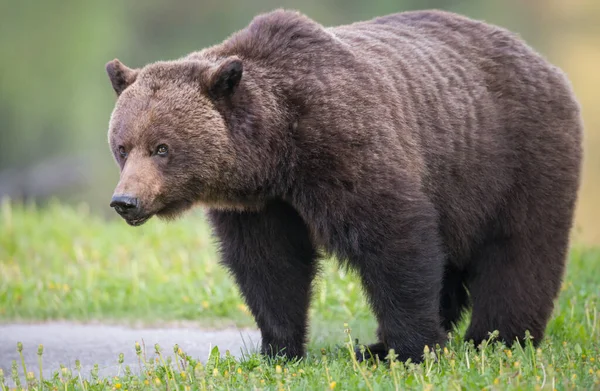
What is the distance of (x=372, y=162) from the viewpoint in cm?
537

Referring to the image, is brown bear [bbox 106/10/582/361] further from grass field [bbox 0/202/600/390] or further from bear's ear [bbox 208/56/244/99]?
grass field [bbox 0/202/600/390]

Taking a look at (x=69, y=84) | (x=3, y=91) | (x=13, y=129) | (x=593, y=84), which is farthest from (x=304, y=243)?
(x=593, y=84)

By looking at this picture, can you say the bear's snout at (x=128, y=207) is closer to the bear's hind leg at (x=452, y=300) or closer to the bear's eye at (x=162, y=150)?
the bear's eye at (x=162, y=150)

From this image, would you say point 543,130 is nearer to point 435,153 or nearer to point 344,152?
point 435,153

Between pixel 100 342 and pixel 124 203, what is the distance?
7.85 ft

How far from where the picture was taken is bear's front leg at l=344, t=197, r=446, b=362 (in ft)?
17.6

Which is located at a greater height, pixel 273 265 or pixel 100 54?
pixel 100 54

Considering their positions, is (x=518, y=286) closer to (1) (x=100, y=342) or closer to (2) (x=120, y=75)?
(2) (x=120, y=75)

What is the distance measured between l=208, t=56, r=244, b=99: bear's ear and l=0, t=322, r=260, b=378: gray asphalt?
1774 millimetres

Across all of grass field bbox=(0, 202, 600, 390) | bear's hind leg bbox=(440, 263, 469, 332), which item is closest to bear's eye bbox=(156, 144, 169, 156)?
grass field bbox=(0, 202, 600, 390)

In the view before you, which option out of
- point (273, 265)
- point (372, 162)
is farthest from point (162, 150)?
point (372, 162)

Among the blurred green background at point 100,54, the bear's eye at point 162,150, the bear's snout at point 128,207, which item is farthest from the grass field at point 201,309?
the blurred green background at point 100,54

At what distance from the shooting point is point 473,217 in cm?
621

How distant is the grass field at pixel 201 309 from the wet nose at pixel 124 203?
86 cm
